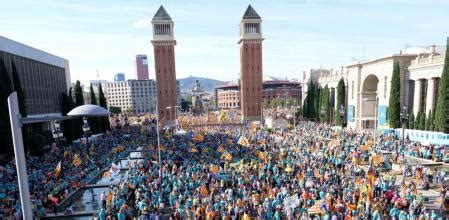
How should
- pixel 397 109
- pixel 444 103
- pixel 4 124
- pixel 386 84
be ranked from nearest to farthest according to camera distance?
pixel 4 124, pixel 444 103, pixel 397 109, pixel 386 84

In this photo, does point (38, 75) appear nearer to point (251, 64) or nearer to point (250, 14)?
point (251, 64)

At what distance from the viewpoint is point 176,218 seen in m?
13.3

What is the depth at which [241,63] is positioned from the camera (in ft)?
251

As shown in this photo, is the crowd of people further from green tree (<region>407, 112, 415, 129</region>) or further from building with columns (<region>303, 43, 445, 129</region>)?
green tree (<region>407, 112, 415, 129</region>)

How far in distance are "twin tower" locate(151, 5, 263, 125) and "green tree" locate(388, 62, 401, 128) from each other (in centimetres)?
3938

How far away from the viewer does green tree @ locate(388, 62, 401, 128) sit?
37656 mm

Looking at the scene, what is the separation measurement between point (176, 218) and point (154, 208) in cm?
142

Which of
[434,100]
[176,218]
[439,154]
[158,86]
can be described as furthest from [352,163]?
[158,86]

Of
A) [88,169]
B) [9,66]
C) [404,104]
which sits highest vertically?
[9,66]

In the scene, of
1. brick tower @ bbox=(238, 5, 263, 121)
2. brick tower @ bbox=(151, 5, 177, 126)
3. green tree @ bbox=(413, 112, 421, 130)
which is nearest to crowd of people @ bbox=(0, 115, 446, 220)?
green tree @ bbox=(413, 112, 421, 130)

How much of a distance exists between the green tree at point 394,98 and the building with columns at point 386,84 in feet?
4.41

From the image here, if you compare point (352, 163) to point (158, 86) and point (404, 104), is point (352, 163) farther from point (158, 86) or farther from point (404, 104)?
point (158, 86)

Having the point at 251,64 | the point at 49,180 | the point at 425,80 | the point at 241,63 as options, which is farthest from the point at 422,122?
the point at 241,63

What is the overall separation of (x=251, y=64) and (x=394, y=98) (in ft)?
139
